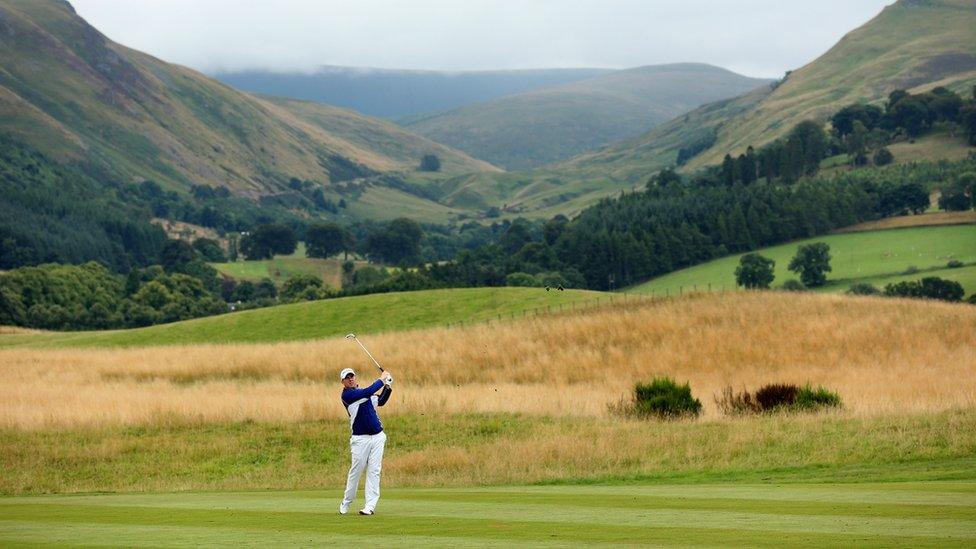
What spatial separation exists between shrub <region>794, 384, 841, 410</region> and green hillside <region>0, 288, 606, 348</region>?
41705mm

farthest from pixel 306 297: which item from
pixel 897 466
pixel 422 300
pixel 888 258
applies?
pixel 897 466

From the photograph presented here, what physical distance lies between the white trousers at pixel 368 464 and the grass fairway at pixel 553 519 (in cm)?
44

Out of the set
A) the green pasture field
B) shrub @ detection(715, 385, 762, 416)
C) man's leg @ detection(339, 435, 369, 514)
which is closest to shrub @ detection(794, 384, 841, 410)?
shrub @ detection(715, 385, 762, 416)

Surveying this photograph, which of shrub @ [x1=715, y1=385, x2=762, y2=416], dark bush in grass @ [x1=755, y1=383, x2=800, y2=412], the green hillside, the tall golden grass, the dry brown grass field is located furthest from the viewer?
the dry brown grass field

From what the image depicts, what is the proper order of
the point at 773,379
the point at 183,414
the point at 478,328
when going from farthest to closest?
A: the point at 478,328 → the point at 773,379 → the point at 183,414

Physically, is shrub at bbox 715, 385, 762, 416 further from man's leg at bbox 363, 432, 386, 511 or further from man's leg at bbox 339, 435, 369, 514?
man's leg at bbox 339, 435, 369, 514

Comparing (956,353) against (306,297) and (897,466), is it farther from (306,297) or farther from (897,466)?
(306,297)

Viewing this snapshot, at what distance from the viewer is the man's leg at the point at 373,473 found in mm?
18938

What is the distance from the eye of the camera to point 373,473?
62.8 ft

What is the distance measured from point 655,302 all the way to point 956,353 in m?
21.7

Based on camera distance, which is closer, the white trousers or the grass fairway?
the grass fairway

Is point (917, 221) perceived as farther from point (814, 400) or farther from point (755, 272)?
point (814, 400)

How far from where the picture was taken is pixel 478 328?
242 ft

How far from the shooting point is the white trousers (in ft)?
62.4
